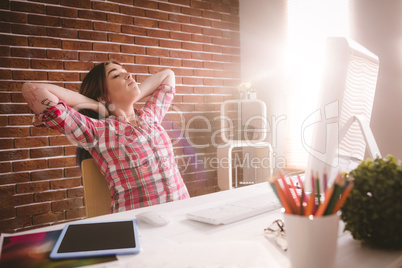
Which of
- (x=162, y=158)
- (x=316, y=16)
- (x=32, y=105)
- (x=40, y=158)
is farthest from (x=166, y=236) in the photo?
(x=316, y=16)

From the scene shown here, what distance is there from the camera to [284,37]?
10.2 feet

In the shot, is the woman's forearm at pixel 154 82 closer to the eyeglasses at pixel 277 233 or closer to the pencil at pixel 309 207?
the eyeglasses at pixel 277 233

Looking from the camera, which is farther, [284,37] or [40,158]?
[284,37]

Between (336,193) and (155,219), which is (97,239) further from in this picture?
(336,193)

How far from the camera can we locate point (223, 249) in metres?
0.67

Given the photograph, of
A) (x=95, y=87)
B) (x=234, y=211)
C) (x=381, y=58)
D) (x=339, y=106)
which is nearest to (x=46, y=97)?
(x=95, y=87)

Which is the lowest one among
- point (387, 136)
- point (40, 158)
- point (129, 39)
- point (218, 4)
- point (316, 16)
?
point (40, 158)

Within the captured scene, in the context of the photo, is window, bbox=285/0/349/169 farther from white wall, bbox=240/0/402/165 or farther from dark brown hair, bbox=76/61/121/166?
dark brown hair, bbox=76/61/121/166

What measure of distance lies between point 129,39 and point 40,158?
131 centimetres

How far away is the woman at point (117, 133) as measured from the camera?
1.45 metres

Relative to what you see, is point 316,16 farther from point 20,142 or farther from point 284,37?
point 20,142

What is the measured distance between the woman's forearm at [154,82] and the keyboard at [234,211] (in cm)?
126

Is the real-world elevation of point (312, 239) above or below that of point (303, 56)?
below

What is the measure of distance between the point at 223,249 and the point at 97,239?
0.30 metres
